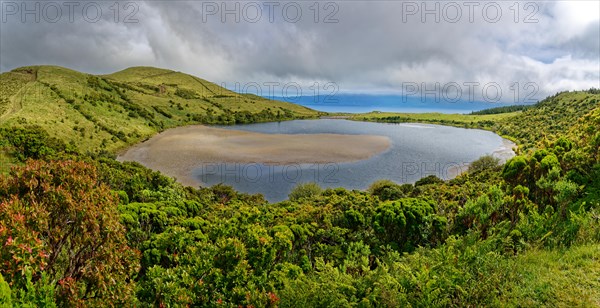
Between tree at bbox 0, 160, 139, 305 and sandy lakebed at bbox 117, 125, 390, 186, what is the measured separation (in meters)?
43.7

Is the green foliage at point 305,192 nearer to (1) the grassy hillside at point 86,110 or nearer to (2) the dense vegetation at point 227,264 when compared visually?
(2) the dense vegetation at point 227,264

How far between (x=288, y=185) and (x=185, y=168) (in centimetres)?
2127

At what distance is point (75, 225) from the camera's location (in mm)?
7469

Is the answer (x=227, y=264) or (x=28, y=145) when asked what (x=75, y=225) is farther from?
(x=28, y=145)

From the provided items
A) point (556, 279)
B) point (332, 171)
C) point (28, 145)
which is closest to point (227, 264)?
point (556, 279)

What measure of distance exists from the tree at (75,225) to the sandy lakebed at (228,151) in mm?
43655

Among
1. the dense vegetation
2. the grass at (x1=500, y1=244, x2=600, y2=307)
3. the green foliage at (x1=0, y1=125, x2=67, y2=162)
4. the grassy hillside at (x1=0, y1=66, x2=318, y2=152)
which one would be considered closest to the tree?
the dense vegetation

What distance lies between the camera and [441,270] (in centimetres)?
894

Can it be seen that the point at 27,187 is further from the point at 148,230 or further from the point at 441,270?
the point at 441,270

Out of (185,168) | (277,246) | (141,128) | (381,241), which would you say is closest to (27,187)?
(277,246)

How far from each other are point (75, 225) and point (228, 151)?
67.4 metres

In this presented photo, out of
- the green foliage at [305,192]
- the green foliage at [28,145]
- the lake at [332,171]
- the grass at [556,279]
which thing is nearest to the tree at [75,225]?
the grass at [556,279]

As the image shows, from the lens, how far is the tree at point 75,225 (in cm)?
665

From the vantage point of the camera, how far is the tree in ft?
21.8
